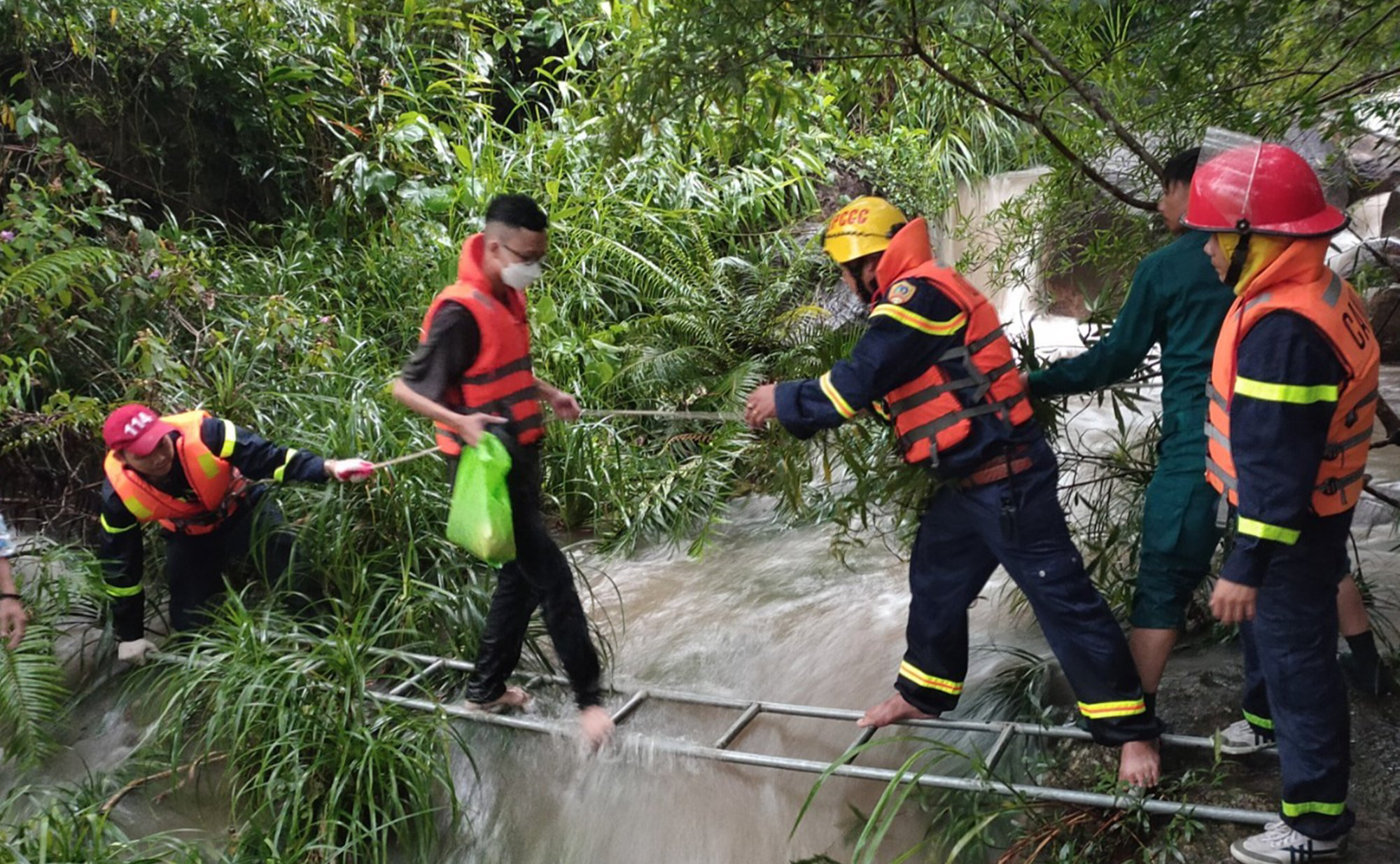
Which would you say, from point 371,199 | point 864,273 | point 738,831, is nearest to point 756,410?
point 864,273

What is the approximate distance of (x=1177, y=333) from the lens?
2869mm

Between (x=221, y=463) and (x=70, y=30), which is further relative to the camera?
(x=70, y=30)

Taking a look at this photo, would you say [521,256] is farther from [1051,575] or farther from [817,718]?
[817,718]

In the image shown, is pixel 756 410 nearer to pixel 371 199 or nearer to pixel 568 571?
pixel 568 571

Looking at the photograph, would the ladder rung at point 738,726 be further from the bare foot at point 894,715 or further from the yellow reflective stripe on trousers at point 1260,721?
the yellow reflective stripe on trousers at point 1260,721

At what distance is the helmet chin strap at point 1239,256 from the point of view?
2297 mm

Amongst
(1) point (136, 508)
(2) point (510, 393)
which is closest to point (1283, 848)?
(2) point (510, 393)

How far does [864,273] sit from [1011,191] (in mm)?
6600

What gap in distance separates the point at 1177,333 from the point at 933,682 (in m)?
1.18

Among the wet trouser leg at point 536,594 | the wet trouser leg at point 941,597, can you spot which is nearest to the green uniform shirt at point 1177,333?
the wet trouser leg at point 941,597

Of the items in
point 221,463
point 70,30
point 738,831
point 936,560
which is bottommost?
point 738,831

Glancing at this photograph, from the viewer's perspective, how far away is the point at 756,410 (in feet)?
9.80

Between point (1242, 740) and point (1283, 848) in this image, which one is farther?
point (1242, 740)

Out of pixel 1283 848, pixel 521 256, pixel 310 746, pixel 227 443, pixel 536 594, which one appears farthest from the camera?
pixel 227 443
